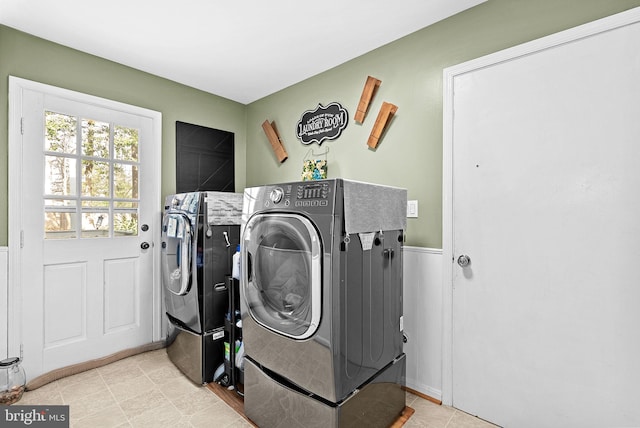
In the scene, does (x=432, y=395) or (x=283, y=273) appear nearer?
(x=283, y=273)

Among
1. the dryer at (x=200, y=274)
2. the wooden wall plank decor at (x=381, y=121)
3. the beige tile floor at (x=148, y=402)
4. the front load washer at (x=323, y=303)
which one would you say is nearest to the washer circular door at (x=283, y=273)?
the front load washer at (x=323, y=303)

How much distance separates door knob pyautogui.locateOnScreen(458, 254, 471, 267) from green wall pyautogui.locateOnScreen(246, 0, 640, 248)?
184 mm

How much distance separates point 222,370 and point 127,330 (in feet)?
3.32

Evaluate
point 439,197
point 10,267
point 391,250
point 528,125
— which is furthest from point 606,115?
point 10,267

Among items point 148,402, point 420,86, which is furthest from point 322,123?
point 148,402

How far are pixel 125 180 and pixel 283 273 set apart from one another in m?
1.87

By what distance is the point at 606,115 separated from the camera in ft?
4.87

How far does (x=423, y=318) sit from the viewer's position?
210 cm

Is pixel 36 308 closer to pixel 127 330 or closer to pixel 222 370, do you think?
pixel 127 330

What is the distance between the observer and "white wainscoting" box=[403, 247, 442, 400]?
6.68 feet

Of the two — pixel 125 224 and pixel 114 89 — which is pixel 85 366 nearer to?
pixel 125 224

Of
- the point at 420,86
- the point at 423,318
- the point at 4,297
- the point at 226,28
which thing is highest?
the point at 226,28

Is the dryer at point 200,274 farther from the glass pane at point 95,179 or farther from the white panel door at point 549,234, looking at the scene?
the white panel door at point 549,234

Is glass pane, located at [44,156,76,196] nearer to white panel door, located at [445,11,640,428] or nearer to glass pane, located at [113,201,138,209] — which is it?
glass pane, located at [113,201,138,209]
